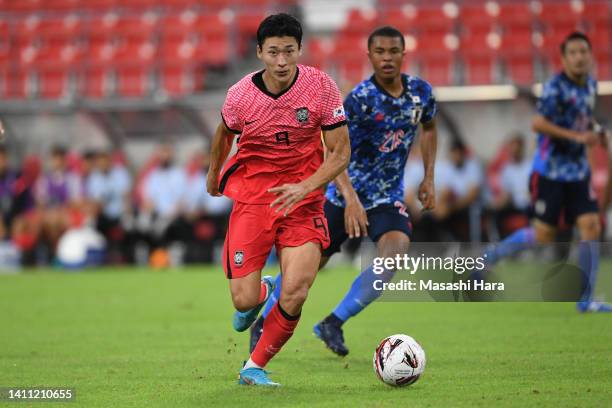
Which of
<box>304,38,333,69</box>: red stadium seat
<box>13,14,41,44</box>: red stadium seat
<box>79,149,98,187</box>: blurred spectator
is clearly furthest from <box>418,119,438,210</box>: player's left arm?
<box>13,14,41,44</box>: red stadium seat

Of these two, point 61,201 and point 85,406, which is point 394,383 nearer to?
point 85,406

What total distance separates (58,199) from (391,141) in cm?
1336

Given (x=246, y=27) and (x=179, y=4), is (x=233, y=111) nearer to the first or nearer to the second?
(x=246, y=27)

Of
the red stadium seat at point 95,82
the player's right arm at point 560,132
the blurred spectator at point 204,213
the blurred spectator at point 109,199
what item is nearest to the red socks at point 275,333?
the player's right arm at point 560,132

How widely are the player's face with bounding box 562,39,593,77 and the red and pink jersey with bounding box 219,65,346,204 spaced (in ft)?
14.9

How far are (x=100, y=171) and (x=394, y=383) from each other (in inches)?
576

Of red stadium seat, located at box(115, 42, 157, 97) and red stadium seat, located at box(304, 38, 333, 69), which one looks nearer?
red stadium seat, located at box(304, 38, 333, 69)

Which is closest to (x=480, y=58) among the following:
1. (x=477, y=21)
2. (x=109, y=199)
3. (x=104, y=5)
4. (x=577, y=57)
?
(x=477, y=21)

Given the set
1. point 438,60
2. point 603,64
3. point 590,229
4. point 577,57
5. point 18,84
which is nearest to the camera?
point 577,57

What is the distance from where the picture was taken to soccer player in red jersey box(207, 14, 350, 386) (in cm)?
654

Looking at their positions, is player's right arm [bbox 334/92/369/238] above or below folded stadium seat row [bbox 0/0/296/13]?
below

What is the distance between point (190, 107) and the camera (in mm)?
21250

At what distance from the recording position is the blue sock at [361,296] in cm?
819

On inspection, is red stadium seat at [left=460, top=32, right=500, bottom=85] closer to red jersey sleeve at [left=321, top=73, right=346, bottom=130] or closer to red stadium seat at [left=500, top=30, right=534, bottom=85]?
red stadium seat at [left=500, top=30, right=534, bottom=85]
